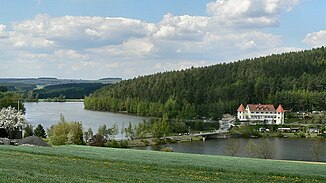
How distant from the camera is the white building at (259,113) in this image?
11644 centimetres

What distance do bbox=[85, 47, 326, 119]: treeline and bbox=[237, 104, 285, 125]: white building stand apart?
7.39m

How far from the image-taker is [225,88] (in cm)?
14325

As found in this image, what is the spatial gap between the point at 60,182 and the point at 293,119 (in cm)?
11106

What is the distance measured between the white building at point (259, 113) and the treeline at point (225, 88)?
7.39m

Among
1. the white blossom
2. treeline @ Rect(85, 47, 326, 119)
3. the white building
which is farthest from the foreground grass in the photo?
treeline @ Rect(85, 47, 326, 119)

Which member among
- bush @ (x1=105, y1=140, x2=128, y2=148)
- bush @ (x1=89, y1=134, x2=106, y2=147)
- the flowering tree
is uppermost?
the flowering tree

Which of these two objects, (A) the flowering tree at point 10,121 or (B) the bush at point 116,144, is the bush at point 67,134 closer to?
(B) the bush at point 116,144

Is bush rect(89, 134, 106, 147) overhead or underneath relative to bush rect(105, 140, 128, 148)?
overhead

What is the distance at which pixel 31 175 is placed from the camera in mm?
14336

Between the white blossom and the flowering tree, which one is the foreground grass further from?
the white blossom

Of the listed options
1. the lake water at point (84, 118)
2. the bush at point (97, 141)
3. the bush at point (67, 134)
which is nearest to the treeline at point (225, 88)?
the lake water at point (84, 118)

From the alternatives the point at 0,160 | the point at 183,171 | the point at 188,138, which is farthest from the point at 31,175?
the point at 188,138

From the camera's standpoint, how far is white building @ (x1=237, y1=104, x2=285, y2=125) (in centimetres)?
11644

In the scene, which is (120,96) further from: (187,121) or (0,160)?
(0,160)
